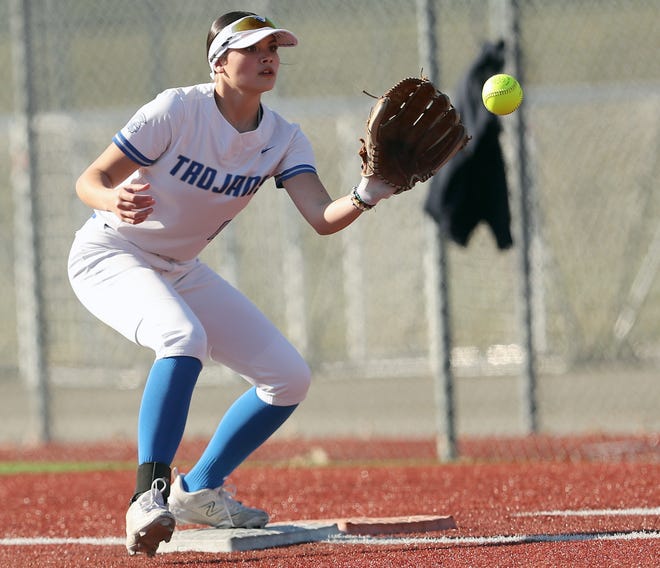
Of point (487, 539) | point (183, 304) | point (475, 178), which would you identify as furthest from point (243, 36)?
point (475, 178)

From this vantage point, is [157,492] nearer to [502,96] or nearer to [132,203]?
[132,203]

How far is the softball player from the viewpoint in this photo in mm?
4133

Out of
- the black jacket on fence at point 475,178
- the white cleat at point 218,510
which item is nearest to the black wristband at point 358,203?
the white cleat at point 218,510

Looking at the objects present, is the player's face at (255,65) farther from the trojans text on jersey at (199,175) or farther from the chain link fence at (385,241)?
the chain link fence at (385,241)

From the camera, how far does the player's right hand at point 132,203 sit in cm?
391

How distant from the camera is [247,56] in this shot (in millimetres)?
4395

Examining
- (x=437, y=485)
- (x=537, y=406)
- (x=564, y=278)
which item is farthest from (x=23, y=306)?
(x=437, y=485)

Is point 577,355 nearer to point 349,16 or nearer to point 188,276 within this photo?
point 349,16

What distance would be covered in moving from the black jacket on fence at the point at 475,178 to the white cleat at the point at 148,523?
Result: 11.8 ft

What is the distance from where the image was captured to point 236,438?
4.71 metres

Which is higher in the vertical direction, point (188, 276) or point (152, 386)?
point (188, 276)

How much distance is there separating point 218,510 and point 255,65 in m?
1.61

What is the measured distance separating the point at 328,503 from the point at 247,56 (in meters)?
2.10

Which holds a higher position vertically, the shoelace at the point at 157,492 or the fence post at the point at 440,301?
the fence post at the point at 440,301
